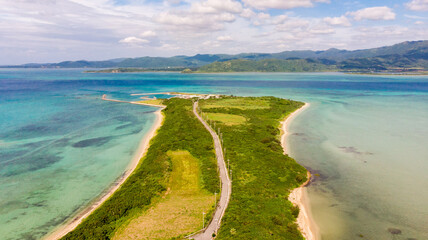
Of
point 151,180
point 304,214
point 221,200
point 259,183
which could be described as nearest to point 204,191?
point 221,200

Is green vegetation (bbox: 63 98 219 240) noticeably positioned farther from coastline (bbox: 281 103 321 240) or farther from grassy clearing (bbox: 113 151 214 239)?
coastline (bbox: 281 103 321 240)

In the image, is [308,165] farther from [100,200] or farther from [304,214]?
[100,200]

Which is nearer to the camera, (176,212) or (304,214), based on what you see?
(176,212)

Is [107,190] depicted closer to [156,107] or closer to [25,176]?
[25,176]

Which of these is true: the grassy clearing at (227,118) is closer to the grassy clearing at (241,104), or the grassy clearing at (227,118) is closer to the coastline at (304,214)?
the grassy clearing at (241,104)

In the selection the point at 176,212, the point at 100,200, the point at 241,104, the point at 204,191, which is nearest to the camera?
the point at 176,212
